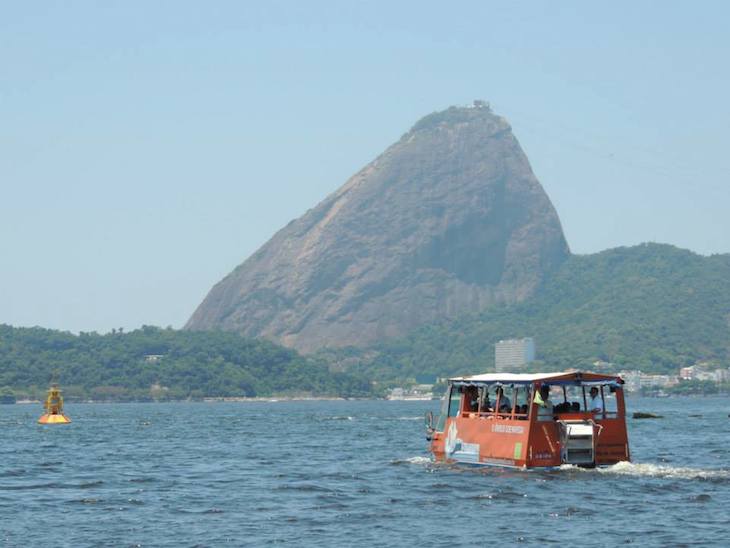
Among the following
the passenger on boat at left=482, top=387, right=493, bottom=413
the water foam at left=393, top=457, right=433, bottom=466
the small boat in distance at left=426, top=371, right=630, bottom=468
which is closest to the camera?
the small boat in distance at left=426, top=371, right=630, bottom=468

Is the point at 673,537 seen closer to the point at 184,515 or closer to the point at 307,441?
the point at 184,515

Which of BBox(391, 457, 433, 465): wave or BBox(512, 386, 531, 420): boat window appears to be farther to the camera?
BBox(391, 457, 433, 465): wave

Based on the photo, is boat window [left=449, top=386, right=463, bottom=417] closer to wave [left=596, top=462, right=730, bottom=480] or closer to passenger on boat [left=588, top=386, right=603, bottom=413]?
passenger on boat [left=588, top=386, right=603, bottom=413]

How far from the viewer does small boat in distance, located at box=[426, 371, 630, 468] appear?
47.3 m

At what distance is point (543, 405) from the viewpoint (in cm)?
4716

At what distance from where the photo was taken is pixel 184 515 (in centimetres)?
3969

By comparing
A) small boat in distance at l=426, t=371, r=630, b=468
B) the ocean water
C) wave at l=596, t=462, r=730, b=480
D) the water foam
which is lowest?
the ocean water

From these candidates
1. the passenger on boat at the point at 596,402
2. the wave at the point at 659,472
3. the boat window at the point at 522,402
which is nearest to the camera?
the boat window at the point at 522,402

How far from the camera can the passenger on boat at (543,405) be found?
154ft

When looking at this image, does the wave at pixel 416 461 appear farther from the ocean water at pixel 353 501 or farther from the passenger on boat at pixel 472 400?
the passenger on boat at pixel 472 400

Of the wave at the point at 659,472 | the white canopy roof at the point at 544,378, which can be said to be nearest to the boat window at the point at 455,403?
the white canopy roof at the point at 544,378

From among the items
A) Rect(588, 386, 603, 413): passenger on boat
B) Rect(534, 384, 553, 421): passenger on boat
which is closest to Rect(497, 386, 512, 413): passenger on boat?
Rect(534, 384, 553, 421): passenger on boat

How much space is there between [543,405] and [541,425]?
0.72m

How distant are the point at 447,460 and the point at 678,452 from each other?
57.1 ft
